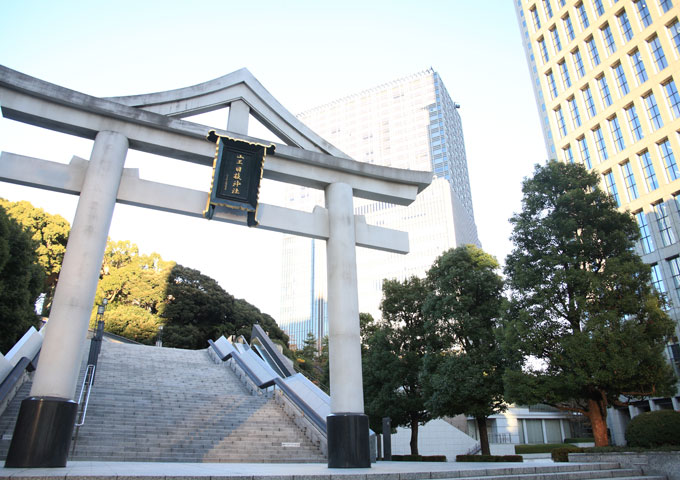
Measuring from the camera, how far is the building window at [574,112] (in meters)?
31.1

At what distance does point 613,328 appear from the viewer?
38.0 feet

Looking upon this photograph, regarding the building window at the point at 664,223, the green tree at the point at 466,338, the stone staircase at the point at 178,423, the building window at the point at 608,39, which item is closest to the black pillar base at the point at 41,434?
the stone staircase at the point at 178,423

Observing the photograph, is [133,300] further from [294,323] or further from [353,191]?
[294,323]

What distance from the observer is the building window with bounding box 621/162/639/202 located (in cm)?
2678

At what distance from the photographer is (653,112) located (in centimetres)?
2598

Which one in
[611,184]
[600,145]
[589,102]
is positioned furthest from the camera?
[589,102]

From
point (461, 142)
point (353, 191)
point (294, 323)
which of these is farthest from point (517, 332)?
point (461, 142)

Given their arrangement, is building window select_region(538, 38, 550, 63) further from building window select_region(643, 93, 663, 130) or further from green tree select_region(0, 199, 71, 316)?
green tree select_region(0, 199, 71, 316)

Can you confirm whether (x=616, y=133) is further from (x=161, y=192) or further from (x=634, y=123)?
(x=161, y=192)

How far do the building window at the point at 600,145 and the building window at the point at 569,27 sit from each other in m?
7.68

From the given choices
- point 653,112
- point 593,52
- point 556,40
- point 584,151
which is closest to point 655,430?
point 653,112

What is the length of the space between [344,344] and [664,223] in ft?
80.6

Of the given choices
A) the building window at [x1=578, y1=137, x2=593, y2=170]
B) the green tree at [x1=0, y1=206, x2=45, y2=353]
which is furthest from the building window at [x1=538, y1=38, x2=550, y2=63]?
the green tree at [x1=0, y1=206, x2=45, y2=353]

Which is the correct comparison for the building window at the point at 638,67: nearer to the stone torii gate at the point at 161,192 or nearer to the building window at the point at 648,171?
the building window at the point at 648,171
